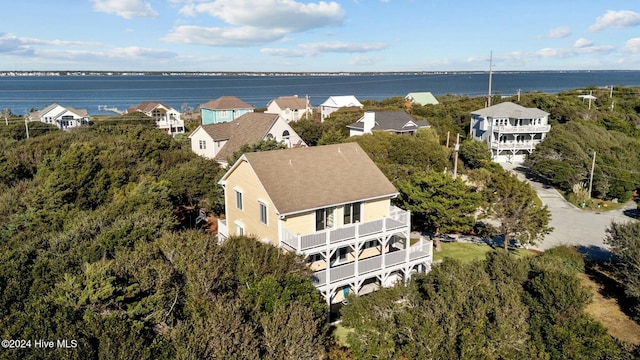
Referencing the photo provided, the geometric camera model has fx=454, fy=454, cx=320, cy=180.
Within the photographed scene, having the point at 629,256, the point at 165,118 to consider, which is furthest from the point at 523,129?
the point at 165,118

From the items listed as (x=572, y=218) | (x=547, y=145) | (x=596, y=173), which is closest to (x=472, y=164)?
(x=547, y=145)

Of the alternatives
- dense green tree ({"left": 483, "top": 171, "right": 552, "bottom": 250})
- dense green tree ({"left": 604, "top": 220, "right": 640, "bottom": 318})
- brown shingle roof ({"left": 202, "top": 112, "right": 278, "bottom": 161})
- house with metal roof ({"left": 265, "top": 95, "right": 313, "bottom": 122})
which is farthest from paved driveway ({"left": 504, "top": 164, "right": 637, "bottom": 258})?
house with metal roof ({"left": 265, "top": 95, "right": 313, "bottom": 122})

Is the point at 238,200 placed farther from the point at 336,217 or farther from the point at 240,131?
the point at 240,131

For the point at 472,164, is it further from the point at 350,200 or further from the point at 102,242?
the point at 102,242

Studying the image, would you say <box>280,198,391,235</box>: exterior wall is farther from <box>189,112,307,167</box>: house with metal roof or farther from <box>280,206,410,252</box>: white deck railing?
Result: <box>189,112,307,167</box>: house with metal roof

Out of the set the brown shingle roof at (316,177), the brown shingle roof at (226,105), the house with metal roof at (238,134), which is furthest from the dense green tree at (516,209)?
the brown shingle roof at (226,105)

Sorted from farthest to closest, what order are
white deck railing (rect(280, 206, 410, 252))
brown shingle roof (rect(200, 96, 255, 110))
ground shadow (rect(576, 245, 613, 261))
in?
brown shingle roof (rect(200, 96, 255, 110)) < ground shadow (rect(576, 245, 613, 261)) < white deck railing (rect(280, 206, 410, 252))

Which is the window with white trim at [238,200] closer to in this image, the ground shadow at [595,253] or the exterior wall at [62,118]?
the ground shadow at [595,253]
